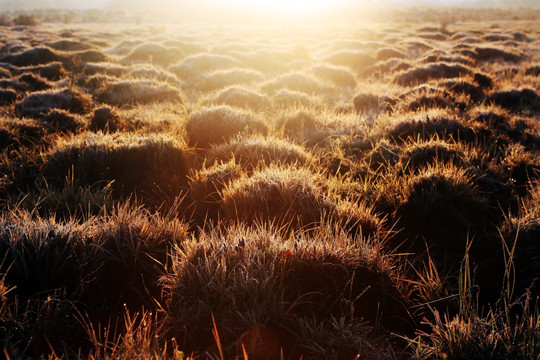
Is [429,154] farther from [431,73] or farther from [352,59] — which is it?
[352,59]

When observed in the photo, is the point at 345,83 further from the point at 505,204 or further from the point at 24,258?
the point at 24,258

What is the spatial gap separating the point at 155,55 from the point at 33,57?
5927mm

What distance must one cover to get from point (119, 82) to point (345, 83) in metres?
8.30

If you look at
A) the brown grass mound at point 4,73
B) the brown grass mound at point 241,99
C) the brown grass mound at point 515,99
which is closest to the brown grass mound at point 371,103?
the brown grass mound at point 241,99

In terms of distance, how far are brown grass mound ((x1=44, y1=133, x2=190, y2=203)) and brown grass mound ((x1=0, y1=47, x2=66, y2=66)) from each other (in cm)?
1454

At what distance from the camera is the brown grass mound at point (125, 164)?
4.84 meters

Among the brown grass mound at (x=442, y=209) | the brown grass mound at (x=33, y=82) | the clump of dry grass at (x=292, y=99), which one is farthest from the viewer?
Result: the brown grass mound at (x=33, y=82)

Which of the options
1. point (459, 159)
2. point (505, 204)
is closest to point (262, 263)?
point (505, 204)

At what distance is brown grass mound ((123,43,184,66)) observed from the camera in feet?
63.1

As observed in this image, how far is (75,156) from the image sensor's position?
16.9 feet

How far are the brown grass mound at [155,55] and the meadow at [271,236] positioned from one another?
35.7 ft

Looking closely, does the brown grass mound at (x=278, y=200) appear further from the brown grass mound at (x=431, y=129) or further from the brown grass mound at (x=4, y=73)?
the brown grass mound at (x=4, y=73)

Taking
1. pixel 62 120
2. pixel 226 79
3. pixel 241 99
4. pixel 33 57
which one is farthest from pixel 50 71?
pixel 241 99

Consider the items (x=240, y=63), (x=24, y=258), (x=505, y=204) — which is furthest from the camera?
(x=240, y=63)
